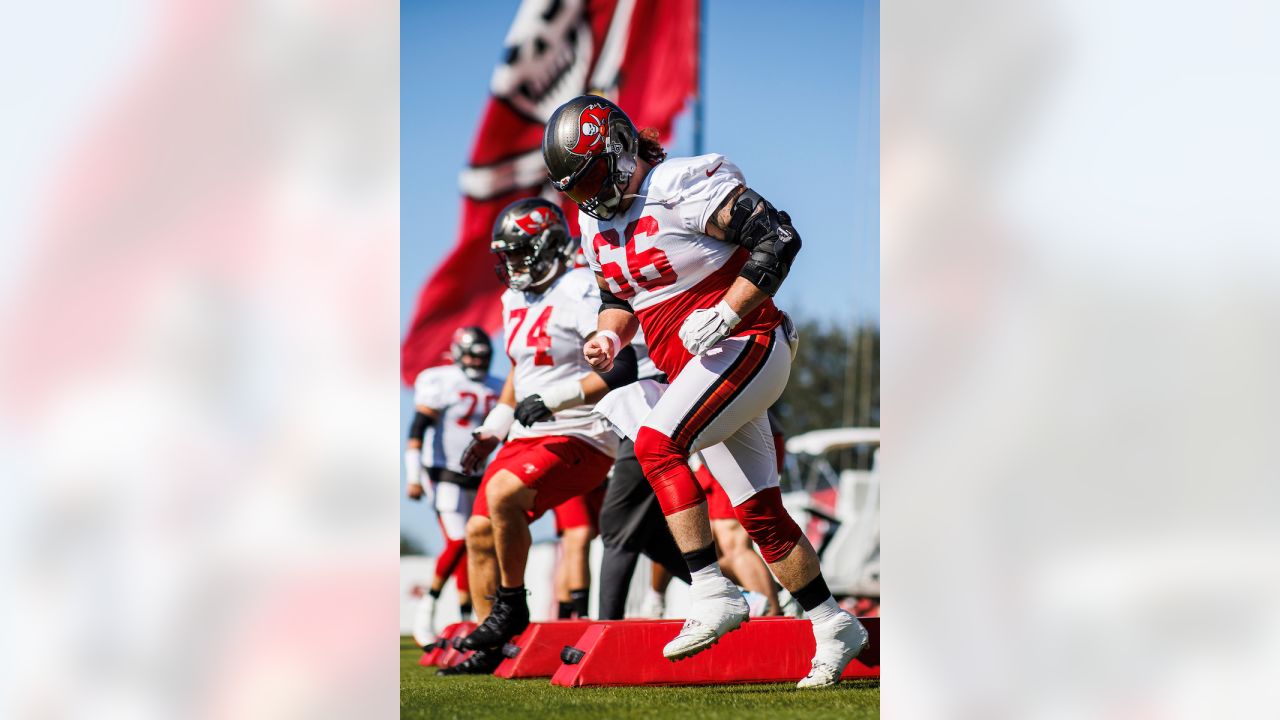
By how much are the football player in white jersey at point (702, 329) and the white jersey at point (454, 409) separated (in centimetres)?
487

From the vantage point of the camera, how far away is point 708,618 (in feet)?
12.5

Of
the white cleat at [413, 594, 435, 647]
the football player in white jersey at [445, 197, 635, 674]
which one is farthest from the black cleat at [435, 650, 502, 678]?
the white cleat at [413, 594, 435, 647]

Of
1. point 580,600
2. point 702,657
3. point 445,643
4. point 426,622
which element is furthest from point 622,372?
point 426,622

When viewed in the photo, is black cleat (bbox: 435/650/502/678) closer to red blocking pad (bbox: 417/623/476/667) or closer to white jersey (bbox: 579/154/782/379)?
red blocking pad (bbox: 417/623/476/667)

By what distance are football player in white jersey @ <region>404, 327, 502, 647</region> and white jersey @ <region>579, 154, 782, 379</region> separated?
4.83 m

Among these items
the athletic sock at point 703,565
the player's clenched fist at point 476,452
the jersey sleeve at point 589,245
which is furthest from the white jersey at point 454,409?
the athletic sock at point 703,565

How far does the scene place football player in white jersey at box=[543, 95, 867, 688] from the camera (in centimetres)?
391
